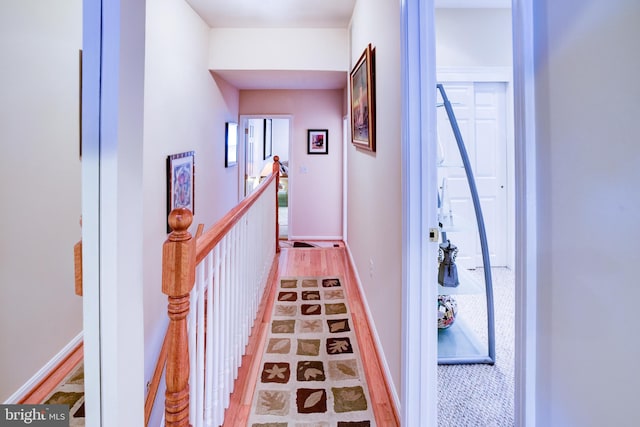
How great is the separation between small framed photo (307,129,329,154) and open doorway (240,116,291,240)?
0.43 metres

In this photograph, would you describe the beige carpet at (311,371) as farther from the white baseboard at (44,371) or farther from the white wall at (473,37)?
the white wall at (473,37)

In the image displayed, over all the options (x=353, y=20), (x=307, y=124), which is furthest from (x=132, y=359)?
(x=307, y=124)

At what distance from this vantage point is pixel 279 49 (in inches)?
167

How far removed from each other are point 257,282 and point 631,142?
2.70 meters

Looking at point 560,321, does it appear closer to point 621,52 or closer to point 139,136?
point 621,52

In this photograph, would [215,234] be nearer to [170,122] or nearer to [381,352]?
[381,352]

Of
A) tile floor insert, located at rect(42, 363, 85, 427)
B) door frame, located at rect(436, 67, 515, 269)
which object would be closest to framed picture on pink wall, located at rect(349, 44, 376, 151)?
door frame, located at rect(436, 67, 515, 269)

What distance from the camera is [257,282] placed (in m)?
2.88

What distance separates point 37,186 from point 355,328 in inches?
86.9
